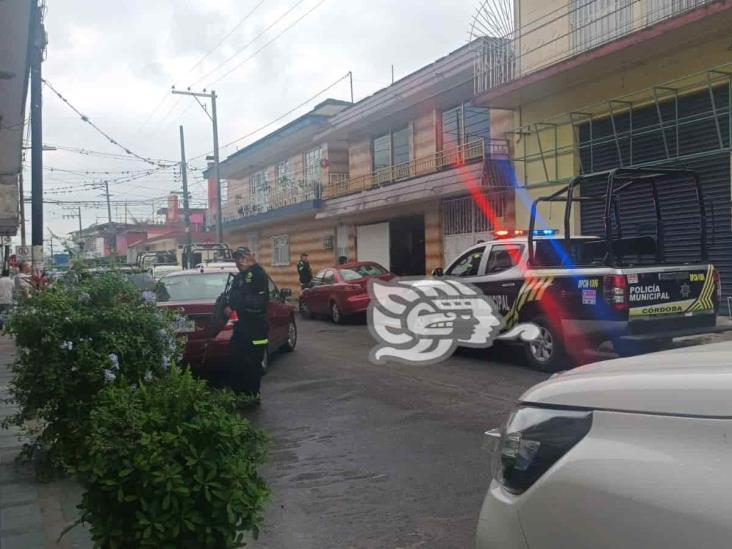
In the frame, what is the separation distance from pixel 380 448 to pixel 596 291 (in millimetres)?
3513

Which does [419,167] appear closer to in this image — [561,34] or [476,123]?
[476,123]

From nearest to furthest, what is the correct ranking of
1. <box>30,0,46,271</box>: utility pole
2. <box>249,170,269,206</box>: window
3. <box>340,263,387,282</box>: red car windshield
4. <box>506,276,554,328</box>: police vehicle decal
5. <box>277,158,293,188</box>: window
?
<box>506,276,554,328</box>: police vehicle decal < <box>30,0,46,271</box>: utility pole < <box>340,263,387,282</box>: red car windshield < <box>277,158,293,188</box>: window < <box>249,170,269,206</box>: window

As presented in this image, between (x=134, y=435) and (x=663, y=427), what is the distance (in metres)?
2.17

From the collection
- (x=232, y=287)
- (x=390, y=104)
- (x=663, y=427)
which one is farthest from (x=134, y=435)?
(x=390, y=104)

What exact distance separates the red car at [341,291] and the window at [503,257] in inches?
240

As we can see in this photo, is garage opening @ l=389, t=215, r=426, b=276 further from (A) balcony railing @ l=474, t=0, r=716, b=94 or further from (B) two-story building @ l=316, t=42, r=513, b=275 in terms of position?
(A) balcony railing @ l=474, t=0, r=716, b=94

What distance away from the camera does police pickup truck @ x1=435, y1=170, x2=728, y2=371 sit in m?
7.72

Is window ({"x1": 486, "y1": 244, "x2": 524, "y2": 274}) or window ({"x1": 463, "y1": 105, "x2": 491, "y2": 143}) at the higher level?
window ({"x1": 463, "y1": 105, "x2": 491, "y2": 143})

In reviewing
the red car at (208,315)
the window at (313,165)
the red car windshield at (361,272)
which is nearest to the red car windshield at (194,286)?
the red car at (208,315)

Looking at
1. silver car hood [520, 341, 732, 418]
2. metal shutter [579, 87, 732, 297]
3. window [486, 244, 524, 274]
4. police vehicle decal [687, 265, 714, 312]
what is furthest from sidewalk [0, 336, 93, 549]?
metal shutter [579, 87, 732, 297]

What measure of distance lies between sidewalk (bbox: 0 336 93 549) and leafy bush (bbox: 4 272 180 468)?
0.21 meters

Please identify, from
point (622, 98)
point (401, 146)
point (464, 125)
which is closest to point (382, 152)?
point (401, 146)

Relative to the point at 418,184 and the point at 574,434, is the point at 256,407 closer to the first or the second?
the point at 574,434

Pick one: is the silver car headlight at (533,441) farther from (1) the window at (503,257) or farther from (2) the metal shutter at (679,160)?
(2) the metal shutter at (679,160)
